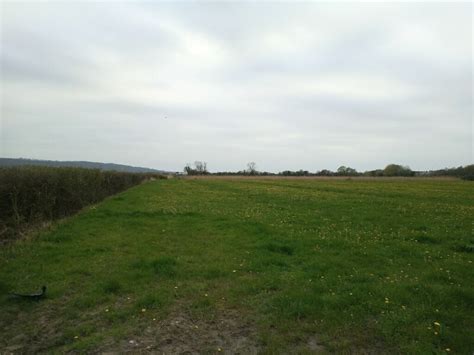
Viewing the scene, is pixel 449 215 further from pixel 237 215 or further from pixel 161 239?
pixel 161 239

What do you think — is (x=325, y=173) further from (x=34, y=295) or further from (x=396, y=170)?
(x=34, y=295)

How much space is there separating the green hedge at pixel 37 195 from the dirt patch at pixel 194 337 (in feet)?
28.6

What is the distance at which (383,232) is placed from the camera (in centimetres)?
1291

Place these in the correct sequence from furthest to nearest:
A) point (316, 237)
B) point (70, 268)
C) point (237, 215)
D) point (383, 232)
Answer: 1. point (237, 215)
2. point (383, 232)
3. point (316, 237)
4. point (70, 268)

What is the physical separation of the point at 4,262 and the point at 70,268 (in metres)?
1.87

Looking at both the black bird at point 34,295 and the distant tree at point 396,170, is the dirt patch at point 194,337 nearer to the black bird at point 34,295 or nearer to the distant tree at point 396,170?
the black bird at point 34,295

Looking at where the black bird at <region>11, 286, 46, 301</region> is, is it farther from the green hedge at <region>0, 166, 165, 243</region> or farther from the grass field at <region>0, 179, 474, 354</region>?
the green hedge at <region>0, 166, 165, 243</region>

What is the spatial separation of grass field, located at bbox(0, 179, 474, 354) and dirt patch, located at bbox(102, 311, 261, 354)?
2cm

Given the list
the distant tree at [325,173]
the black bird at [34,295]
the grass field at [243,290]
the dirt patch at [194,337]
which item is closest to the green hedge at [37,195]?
the grass field at [243,290]

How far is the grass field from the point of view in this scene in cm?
521

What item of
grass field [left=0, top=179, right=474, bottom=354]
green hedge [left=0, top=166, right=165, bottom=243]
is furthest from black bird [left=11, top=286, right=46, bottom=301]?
green hedge [left=0, top=166, right=165, bottom=243]

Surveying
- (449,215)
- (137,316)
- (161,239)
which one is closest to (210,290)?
(137,316)

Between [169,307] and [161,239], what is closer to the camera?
[169,307]

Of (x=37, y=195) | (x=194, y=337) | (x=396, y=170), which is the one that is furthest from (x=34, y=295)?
(x=396, y=170)
